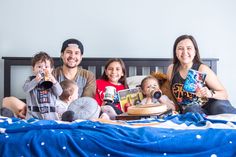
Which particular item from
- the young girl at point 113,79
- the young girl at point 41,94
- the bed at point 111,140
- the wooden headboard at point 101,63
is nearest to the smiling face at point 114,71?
the young girl at point 113,79

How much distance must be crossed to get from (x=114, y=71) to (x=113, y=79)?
62mm

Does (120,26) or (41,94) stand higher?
(120,26)

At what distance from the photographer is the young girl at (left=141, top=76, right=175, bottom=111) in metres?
1.94

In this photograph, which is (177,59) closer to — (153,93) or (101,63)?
(153,93)

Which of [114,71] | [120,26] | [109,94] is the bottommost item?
[109,94]

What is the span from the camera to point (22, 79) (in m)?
2.36

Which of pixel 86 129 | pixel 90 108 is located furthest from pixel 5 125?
pixel 90 108

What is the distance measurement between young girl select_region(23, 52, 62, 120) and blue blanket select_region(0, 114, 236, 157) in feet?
1.71

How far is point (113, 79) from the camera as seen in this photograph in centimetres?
209

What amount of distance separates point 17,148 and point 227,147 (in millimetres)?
732

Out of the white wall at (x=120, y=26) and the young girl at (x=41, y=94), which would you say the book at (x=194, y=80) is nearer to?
the white wall at (x=120, y=26)

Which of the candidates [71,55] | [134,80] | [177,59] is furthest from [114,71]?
[177,59]

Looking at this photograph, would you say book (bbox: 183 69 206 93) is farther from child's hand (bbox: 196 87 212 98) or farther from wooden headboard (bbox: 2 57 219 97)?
wooden headboard (bbox: 2 57 219 97)

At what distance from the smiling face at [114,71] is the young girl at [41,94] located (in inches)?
18.5
